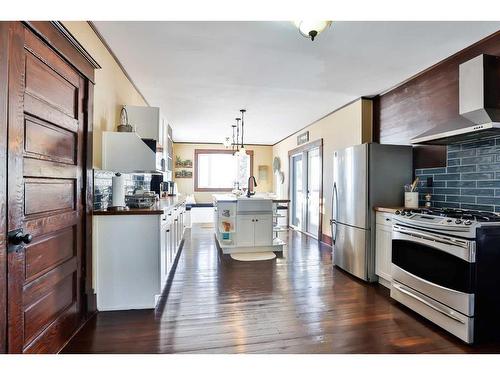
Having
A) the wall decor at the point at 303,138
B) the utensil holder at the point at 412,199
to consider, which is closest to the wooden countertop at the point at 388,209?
the utensil holder at the point at 412,199

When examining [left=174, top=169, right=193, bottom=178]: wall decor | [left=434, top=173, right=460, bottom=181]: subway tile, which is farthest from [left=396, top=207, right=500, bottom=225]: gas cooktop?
[left=174, top=169, right=193, bottom=178]: wall decor

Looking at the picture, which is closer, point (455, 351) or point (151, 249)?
point (455, 351)

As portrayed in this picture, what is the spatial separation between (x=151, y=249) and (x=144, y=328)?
667 millimetres

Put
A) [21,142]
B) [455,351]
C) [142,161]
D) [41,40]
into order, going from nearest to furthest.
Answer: [21,142] → [41,40] → [455,351] → [142,161]

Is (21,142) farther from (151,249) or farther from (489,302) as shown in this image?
(489,302)

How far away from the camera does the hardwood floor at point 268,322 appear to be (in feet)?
6.23

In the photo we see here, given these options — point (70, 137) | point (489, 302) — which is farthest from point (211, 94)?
point (489, 302)

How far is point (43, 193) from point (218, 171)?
7144 mm

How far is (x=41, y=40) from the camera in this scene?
162cm

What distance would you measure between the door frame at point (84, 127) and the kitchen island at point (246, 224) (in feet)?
7.95

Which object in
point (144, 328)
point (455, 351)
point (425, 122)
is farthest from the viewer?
point (425, 122)

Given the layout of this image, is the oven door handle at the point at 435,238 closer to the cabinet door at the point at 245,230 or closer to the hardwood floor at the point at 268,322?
the hardwood floor at the point at 268,322

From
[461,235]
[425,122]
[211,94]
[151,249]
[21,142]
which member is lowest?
[151,249]

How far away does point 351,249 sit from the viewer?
11.3 feet
